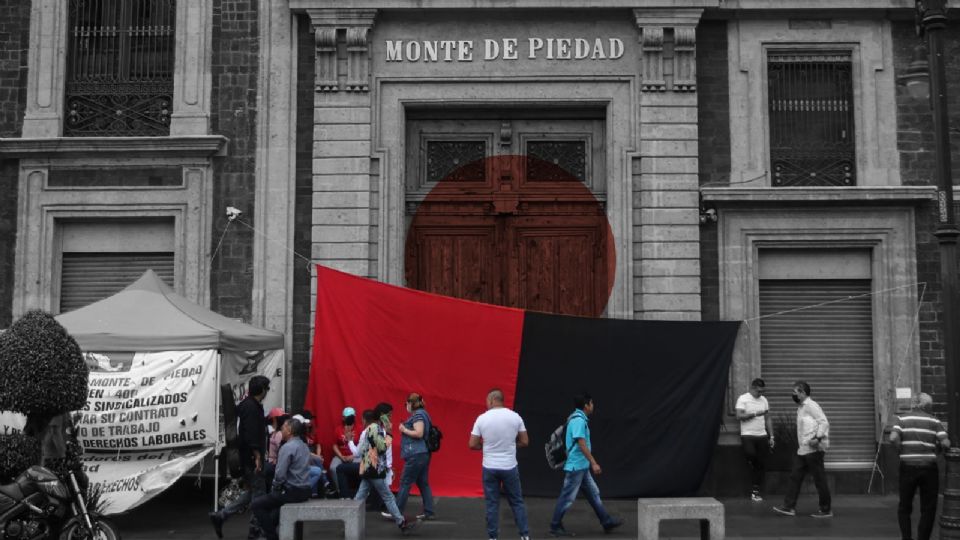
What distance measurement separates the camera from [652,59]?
51.5 ft

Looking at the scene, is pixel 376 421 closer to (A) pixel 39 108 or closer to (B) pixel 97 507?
(B) pixel 97 507

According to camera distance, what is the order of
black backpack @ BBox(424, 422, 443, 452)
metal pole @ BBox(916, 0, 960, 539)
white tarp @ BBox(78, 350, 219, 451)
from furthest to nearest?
black backpack @ BBox(424, 422, 443, 452) < white tarp @ BBox(78, 350, 219, 451) < metal pole @ BBox(916, 0, 960, 539)

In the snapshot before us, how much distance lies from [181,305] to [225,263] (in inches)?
91.1

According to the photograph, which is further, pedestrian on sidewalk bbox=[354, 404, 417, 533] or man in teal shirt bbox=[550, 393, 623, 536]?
A: pedestrian on sidewalk bbox=[354, 404, 417, 533]

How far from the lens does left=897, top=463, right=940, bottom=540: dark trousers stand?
10.8 metres

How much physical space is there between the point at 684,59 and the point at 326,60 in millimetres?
5548

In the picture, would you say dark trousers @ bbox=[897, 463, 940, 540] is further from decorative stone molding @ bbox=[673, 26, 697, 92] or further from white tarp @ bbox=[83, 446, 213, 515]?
white tarp @ bbox=[83, 446, 213, 515]

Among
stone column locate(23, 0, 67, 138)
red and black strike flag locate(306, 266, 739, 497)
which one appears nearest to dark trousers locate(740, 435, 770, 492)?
red and black strike flag locate(306, 266, 739, 497)

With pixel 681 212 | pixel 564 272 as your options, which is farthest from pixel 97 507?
pixel 681 212

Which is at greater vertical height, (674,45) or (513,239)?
(674,45)

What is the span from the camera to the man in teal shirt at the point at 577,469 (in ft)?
38.4

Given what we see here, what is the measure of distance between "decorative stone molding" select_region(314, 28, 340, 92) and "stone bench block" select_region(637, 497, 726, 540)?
27.5 ft

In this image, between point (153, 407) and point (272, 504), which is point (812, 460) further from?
point (153, 407)

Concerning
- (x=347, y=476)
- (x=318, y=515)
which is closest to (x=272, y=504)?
(x=318, y=515)
